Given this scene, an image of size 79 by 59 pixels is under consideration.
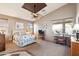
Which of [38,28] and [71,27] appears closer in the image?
[71,27]

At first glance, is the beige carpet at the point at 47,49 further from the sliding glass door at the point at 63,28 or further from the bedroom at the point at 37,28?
the sliding glass door at the point at 63,28

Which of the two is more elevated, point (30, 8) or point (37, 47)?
point (30, 8)

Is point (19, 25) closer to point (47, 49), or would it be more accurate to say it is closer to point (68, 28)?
point (47, 49)

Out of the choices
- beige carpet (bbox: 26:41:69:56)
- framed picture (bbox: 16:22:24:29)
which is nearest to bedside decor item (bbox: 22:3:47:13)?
framed picture (bbox: 16:22:24:29)

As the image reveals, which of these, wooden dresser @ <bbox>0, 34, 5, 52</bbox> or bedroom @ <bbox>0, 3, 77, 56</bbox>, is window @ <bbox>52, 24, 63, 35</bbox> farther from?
wooden dresser @ <bbox>0, 34, 5, 52</bbox>

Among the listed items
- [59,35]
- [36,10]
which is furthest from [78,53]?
[36,10]

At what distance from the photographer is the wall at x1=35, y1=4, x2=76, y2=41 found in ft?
7.42

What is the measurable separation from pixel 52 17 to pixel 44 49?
2.81 feet

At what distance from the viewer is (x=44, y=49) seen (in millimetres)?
2389

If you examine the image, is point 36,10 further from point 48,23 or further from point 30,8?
point 48,23

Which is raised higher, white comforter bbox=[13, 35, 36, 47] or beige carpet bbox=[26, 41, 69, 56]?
white comforter bbox=[13, 35, 36, 47]

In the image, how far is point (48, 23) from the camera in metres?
2.43

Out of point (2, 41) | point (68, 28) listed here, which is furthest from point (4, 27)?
point (68, 28)

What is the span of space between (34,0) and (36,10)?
252 mm
